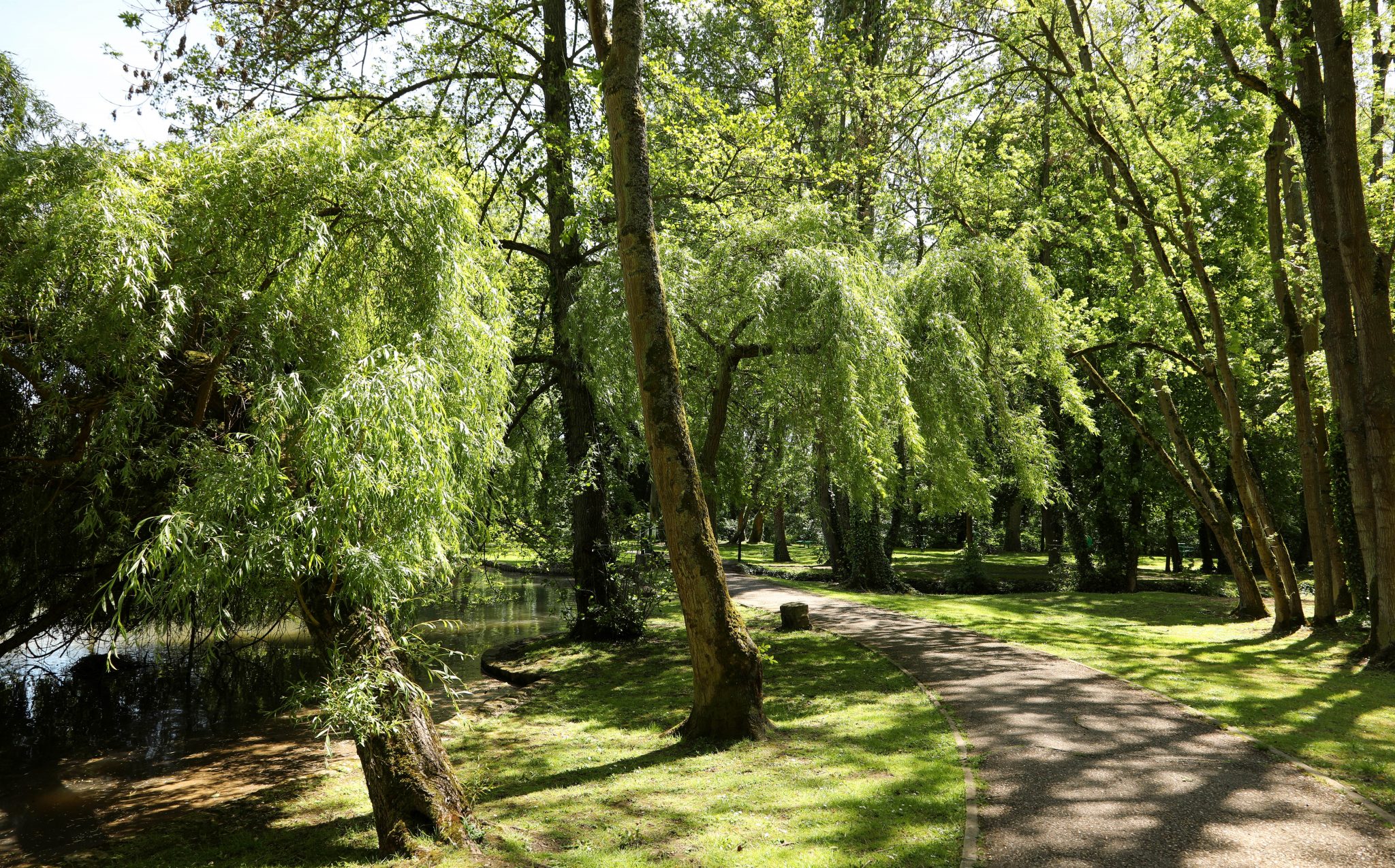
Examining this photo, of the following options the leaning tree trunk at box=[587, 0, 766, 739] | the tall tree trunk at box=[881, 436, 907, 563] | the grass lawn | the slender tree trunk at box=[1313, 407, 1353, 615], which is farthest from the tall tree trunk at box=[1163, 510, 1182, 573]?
the leaning tree trunk at box=[587, 0, 766, 739]

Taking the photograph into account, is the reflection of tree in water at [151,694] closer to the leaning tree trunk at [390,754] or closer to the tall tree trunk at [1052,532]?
the leaning tree trunk at [390,754]

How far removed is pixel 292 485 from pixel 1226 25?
1069 cm

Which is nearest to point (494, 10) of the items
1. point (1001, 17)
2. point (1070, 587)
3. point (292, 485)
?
point (1001, 17)

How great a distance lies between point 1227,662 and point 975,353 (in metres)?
4.98

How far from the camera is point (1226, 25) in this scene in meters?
9.27

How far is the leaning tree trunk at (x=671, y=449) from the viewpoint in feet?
23.7

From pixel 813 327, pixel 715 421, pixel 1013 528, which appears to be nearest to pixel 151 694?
pixel 715 421

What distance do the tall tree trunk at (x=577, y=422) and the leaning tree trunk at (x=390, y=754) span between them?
6.40 metres

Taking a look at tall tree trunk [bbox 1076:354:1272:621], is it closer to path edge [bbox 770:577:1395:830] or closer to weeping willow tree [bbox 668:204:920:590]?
path edge [bbox 770:577:1395:830]

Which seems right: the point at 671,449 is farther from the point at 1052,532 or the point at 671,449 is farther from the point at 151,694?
the point at 1052,532

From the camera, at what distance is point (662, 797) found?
609cm

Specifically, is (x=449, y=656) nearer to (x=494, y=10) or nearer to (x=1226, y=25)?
(x=494, y=10)

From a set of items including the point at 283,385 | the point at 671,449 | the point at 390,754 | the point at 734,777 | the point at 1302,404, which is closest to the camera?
the point at 283,385

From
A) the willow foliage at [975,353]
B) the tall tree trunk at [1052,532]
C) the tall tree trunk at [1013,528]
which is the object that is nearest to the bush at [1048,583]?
the tall tree trunk at [1052,532]
